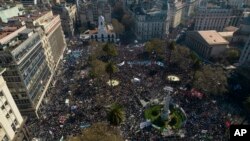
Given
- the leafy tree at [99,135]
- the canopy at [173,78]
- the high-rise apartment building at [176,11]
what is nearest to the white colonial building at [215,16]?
the high-rise apartment building at [176,11]

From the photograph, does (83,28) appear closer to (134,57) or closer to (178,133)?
(134,57)

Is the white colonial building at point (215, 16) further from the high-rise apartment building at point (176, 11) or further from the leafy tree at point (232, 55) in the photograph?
the leafy tree at point (232, 55)

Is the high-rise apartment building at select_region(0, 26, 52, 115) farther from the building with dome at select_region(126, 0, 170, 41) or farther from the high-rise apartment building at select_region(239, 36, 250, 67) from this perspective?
the high-rise apartment building at select_region(239, 36, 250, 67)

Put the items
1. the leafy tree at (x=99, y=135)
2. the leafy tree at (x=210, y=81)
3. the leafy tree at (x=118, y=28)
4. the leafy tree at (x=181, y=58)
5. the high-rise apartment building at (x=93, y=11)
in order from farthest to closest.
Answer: the high-rise apartment building at (x=93, y=11), the leafy tree at (x=118, y=28), the leafy tree at (x=181, y=58), the leafy tree at (x=210, y=81), the leafy tree at (x=99, y=135)

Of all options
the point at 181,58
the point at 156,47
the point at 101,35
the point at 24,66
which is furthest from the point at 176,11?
the point at 24,66

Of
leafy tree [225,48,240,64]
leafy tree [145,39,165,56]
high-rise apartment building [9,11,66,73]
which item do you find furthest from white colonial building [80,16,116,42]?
leafy tree [225,48,240,64]
